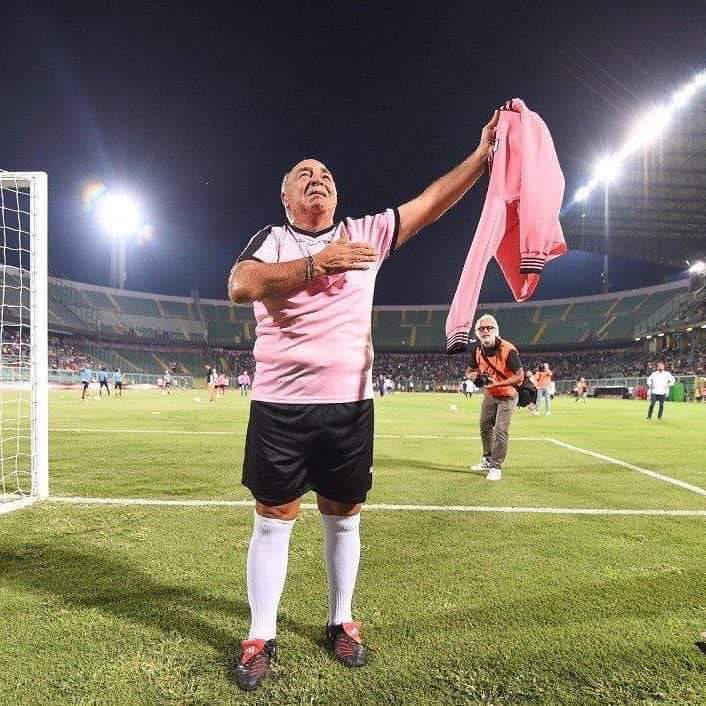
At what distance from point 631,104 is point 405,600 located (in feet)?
102

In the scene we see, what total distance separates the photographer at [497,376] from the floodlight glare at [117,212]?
6476 centimetres

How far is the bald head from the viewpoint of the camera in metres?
2.43

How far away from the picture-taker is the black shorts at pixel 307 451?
2.30 m

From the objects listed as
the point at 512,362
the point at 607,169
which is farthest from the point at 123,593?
the point at 607,169

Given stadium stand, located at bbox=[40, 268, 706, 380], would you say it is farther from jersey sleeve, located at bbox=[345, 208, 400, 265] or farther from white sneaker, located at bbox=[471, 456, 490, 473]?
jersey sleeve, located at bbox=[345, 208, 400, 265]

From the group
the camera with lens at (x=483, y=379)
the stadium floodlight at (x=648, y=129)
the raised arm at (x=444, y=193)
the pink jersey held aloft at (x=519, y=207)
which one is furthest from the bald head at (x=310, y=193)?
the stadium floodlight at (x=648, y=129)

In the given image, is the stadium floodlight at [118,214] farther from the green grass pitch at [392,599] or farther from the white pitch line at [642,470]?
the green grass pitch at [392,599]

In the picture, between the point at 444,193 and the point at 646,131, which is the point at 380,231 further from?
the point at 646,131

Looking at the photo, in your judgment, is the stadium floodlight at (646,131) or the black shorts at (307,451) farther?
the stadium floodlight at (646,131)

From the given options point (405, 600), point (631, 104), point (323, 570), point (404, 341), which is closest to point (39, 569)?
point (323, 570)

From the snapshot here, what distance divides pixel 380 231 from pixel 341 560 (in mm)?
1571

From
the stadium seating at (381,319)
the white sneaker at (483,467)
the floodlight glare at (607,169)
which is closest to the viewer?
the white sneaker at (483,467)

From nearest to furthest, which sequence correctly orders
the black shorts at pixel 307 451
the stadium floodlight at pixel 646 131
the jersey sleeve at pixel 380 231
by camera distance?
the black shorts at pixel 307 451, the jersey sleeve at pixel 380 231, the stadium floodlight at pixel 646 131

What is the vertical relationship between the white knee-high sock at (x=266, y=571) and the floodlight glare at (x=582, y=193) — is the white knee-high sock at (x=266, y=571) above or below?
below
